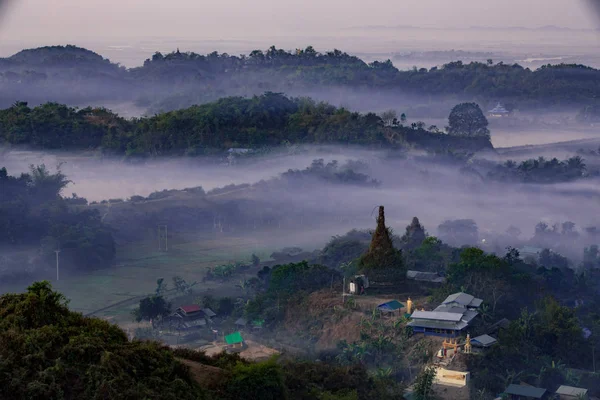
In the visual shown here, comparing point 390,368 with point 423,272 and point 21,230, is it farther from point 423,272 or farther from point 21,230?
point 21,230

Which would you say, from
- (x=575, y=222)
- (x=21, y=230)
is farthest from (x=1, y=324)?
(x=575, y=222)

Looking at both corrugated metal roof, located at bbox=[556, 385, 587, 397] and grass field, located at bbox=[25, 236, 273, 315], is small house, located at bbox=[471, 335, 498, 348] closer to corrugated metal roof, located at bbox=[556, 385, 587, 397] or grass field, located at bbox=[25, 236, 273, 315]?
corrugated metal roof, located at bbox=[556, 385, 587, 397]

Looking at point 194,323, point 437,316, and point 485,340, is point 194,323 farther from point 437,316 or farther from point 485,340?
point 485,340

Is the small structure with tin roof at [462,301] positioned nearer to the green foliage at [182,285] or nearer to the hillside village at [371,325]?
the hillside village at [371,325]

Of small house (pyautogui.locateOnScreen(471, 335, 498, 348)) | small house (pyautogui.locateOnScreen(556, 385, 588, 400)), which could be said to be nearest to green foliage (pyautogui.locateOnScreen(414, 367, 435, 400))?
small house (pyautogui.locateOnScreen(556, 385, 588, 400))

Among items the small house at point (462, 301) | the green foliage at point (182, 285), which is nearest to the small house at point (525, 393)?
the small house at point (462, 301)

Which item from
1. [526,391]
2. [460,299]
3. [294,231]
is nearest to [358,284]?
[460,299]
